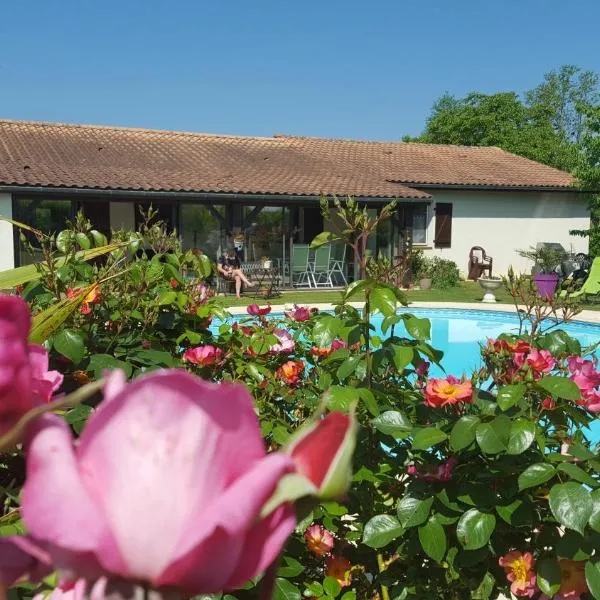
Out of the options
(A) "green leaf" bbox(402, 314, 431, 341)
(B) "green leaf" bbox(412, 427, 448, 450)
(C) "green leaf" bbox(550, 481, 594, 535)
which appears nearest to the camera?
(C) "green leaf" bbox(550, 481, 594, 535)

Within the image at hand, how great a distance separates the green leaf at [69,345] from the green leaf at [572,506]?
41.5 inches

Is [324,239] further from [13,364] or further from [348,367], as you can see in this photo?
[13,364]

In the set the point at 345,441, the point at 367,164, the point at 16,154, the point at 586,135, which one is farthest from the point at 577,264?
the point at 345,441

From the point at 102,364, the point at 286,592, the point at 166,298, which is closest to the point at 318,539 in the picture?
the point at 286,592

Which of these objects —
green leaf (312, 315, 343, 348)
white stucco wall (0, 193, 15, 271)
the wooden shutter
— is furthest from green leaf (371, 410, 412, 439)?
the wooden shutter

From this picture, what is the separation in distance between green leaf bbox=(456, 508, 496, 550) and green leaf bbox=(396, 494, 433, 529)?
0.08 metres

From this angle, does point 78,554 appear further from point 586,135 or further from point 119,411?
point 586,135

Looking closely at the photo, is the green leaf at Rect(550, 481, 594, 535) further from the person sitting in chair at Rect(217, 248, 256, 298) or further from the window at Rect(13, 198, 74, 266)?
the window at Rect(13, 198, 74, 266)

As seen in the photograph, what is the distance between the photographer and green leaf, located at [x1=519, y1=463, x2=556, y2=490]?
126cm

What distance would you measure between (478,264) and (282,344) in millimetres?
18333

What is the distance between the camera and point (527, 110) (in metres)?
43.1

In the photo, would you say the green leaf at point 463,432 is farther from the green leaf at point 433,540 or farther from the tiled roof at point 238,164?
the tiled roof at point 238,164

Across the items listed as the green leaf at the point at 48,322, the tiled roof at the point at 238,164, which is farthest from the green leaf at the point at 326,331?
the tiled roof at the point at 238,164

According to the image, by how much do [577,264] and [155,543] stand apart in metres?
18.8
